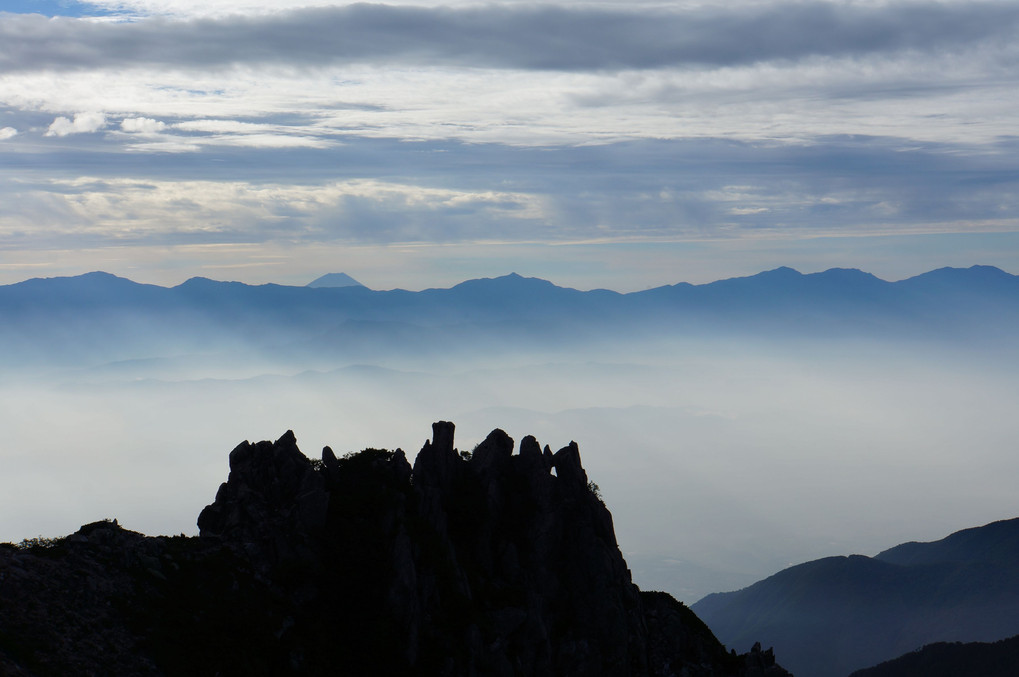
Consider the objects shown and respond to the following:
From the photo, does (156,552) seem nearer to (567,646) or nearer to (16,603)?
(16,603)

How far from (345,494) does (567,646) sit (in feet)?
79.8

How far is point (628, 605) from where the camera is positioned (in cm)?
7906

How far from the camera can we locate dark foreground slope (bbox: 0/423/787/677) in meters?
52.3

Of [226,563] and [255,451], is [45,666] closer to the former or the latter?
[226,563]

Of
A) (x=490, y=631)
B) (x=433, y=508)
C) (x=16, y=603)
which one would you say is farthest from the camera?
(x=433, y=508)

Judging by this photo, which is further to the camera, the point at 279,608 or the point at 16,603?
the point at 279,608

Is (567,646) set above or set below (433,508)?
below

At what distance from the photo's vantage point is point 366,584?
64.6 metres

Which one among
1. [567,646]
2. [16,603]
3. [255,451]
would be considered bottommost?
[567,646]

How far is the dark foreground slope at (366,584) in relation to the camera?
172 ft

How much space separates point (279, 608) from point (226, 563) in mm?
5170

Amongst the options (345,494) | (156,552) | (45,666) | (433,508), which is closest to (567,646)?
(433,508)

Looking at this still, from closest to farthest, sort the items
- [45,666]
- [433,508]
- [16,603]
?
[45,666]
[16,603]
[433,508]

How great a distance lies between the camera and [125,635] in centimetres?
5184
